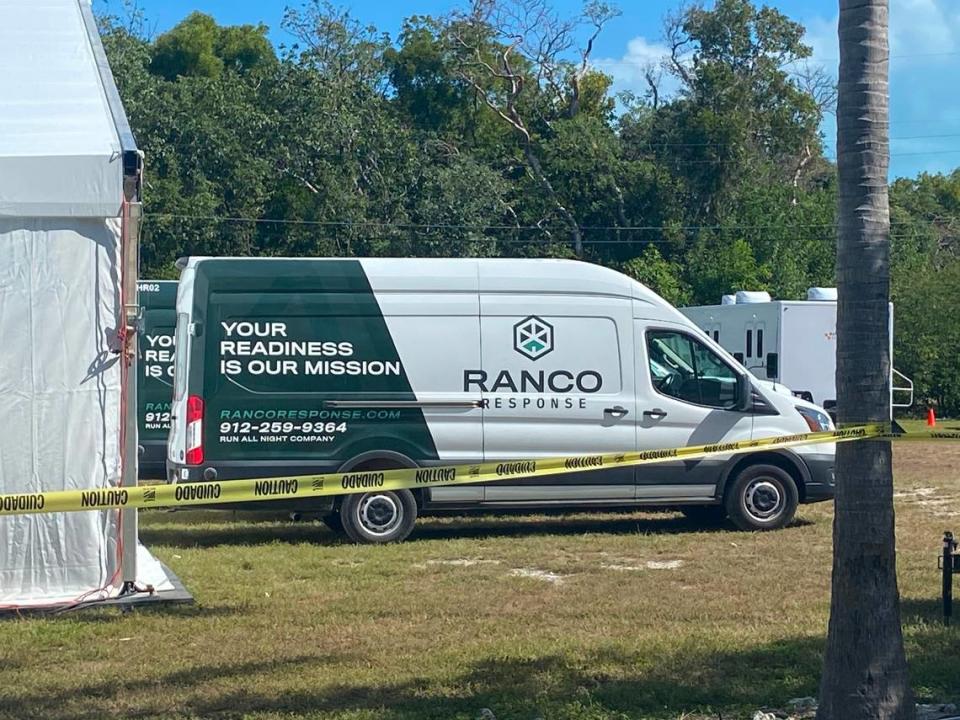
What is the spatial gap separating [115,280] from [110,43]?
3219cm

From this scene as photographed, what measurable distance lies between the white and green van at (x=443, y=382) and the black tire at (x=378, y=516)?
0.01m

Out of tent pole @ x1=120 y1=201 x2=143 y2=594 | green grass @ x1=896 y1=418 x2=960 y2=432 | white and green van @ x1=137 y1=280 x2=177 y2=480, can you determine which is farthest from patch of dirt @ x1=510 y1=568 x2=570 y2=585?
green grass @ x1=896 y1=418 x2=960 y2=432

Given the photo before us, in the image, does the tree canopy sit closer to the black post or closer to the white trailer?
the white trailer

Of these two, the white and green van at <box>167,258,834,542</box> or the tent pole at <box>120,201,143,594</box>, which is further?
the white and green van at <box>167,258,834,542</box>

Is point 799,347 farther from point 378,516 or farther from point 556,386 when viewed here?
point 378,516

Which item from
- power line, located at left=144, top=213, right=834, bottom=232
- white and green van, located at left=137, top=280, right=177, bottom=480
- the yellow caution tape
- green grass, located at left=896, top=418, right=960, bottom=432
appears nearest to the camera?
the yellow caution tape

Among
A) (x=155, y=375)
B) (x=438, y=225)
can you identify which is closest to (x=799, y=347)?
(x=155, y=375)

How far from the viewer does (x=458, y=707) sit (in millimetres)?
6180

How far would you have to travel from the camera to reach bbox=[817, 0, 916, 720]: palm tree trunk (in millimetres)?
5320

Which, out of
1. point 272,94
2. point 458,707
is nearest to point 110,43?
point 272,94

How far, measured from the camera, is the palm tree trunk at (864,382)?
5.32 meters

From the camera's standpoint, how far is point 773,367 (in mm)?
22375

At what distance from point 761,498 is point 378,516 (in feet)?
12.4

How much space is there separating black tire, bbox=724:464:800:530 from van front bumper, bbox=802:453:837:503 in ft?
0.51
